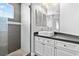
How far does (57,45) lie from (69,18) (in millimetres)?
351

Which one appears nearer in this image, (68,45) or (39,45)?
(68,45)

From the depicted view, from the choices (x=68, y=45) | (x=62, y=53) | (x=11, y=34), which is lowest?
(x=62, y=53)

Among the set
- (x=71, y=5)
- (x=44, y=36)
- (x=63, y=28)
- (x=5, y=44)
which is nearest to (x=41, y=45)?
(x=44, y=36)

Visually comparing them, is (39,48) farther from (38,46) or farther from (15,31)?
(15,31)

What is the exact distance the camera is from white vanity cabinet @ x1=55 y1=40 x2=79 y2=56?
1180mm

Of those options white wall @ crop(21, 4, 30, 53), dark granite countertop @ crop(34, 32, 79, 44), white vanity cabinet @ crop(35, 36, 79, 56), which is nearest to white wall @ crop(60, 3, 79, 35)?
dark granite countertop @ crop(34, 32, 79, 44)

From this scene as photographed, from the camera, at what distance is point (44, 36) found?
1.32 metres

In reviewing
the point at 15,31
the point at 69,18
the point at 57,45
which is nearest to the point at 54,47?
the point at 57,45

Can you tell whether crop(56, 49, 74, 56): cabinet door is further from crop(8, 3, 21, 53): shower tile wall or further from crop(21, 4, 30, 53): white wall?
crop(8, 3, 21, 53): shower tile wall

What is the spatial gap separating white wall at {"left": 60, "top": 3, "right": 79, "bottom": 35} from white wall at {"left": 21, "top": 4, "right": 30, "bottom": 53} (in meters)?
0.43

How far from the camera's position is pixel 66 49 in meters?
1.21

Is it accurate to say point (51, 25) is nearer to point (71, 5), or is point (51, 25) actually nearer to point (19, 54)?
point (71, 5)

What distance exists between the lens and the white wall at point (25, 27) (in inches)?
52.9

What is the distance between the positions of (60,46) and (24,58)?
0.47 meters
